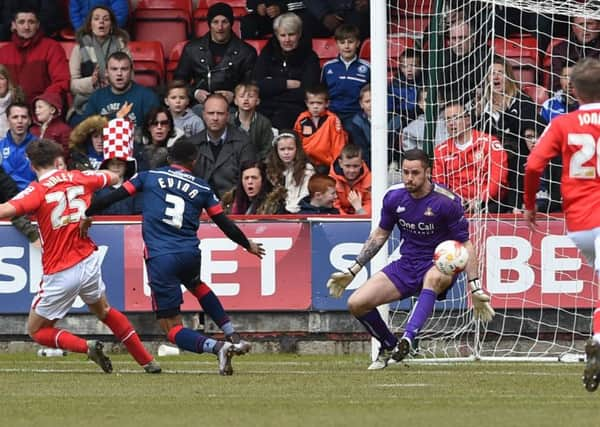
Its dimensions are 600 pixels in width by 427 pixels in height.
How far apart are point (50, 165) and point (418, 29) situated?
516 centimetres

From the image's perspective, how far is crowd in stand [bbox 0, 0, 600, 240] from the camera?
47.2 feet

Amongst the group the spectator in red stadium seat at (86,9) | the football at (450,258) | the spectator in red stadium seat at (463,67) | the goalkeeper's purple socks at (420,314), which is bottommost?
the goalkeeper's purple socks at (420,314)

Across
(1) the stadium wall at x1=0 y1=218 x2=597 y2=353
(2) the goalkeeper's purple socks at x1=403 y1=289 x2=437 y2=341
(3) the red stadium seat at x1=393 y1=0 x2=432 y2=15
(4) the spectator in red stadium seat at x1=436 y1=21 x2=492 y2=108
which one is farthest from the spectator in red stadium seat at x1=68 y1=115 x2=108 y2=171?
(2) the goalkeeper's purple socks at x1=403 y1=289 x2=437 y2=341

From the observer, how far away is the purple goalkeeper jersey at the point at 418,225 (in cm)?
1234

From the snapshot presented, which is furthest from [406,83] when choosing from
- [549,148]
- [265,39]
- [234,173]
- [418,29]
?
[549,148]

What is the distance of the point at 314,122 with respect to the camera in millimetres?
16062

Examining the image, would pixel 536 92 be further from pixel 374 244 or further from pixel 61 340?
pixel 61 340

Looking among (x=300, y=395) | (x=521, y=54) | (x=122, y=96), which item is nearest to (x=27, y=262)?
(x=122, y=96)

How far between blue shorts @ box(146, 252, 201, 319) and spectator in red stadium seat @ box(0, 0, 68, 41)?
7.15 m

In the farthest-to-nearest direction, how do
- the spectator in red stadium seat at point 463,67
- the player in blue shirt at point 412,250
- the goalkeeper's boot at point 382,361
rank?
the spectator in red stadium seat at point 463,67
the player in blue shirt at point 412,250
the goalkeeper's boot at point 382,361

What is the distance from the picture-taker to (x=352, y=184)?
15250mm

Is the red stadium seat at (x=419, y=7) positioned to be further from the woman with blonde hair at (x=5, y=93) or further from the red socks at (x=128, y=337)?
the red socks at (x=128, y=337)

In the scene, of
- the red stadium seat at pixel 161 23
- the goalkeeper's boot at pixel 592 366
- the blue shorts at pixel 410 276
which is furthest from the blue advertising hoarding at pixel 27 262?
the goalkeeper's boot at pixel 592 366

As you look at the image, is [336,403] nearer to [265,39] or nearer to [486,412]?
[486,412]
